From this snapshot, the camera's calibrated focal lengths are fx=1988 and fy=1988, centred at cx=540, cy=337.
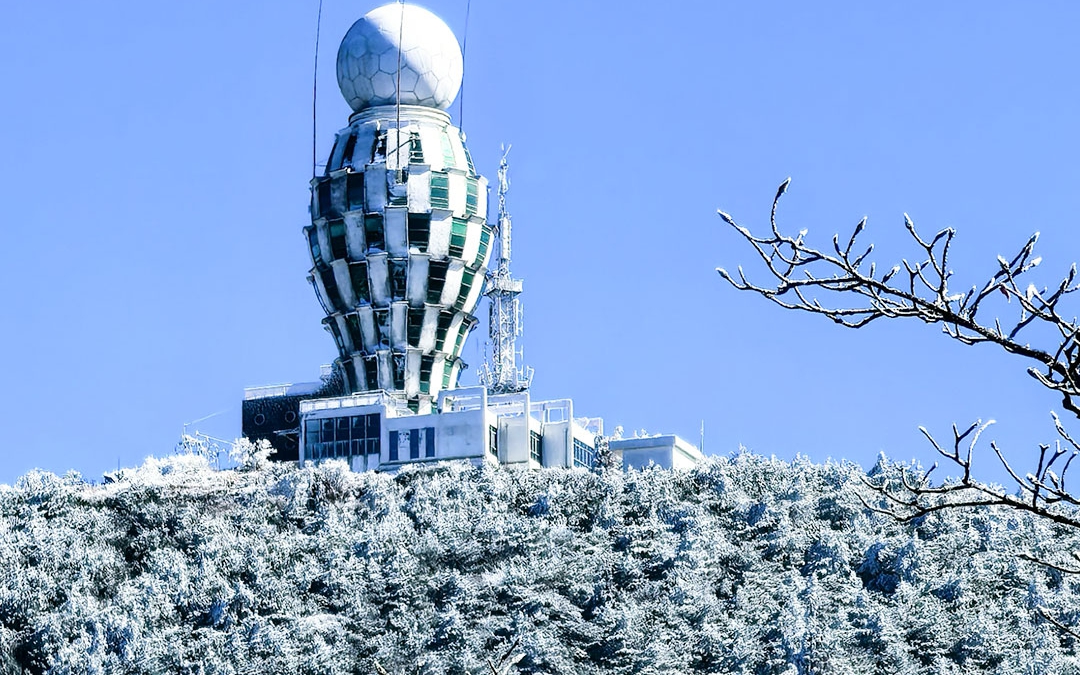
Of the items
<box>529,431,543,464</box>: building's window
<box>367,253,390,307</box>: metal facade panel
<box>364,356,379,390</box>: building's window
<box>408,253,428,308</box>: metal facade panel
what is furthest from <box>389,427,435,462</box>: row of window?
<box>367,253,390,307</box>: metal facade panel

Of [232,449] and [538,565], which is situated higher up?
[232,449]

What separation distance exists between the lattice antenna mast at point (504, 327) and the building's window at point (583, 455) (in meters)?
2.68

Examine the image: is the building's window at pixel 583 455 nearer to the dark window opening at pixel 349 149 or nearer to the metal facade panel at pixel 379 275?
the metal facade panel at pixel 379 275

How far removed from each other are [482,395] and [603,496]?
28.7 feet

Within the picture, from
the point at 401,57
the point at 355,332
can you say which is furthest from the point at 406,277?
the point at 401,57

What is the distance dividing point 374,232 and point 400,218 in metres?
1.15

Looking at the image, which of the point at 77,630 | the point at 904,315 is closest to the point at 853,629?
the point at 77,630

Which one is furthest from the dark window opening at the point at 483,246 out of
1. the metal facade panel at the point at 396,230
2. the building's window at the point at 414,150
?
the building's window at the point at 414,150

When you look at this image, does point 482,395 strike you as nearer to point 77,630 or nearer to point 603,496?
point 603,496

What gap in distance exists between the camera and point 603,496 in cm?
5888

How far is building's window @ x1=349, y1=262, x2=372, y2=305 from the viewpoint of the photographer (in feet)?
226

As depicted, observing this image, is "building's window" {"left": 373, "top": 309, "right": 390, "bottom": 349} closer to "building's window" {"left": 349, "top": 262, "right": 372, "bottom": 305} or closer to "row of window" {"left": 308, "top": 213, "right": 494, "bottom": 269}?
"building's window" {"left": 349, "top": 262, "right": 372, "bottom": 305}

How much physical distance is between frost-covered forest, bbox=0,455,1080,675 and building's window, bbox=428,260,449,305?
8395mm

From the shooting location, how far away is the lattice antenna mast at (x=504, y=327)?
68188 millimetres
